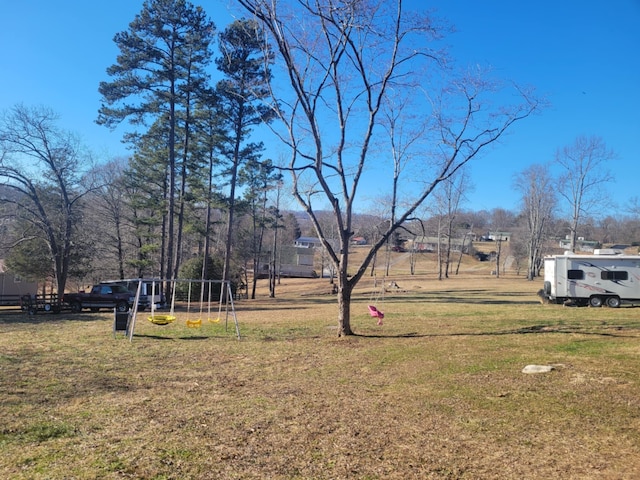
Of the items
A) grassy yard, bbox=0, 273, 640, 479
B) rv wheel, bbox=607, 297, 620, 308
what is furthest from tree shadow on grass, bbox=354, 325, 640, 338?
rv wheel, bbox=607, 297, 620, 308

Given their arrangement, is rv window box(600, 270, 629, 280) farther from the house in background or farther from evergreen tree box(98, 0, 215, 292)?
the house in background

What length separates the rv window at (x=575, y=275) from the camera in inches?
826

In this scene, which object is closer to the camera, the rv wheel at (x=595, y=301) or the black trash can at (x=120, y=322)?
the black trash can at (x=120, y=322)

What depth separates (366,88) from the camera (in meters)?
12.4

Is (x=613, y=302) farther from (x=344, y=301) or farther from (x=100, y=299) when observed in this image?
(x=100, y=299)

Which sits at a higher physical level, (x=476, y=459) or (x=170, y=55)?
(x=170, y=55)

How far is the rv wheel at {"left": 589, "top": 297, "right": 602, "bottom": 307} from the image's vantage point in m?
A: 20.7

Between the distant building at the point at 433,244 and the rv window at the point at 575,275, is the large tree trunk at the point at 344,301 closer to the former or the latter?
the rv window at the point at 575,275

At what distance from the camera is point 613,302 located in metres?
20.6

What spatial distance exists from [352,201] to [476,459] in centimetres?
851

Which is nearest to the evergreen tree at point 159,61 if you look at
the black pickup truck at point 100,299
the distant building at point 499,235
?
the black pickup truck at point 100,299

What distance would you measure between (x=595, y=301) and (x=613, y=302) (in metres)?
0.73

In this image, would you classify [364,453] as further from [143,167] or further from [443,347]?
[143,167]

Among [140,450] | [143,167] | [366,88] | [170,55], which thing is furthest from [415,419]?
[143,167]
